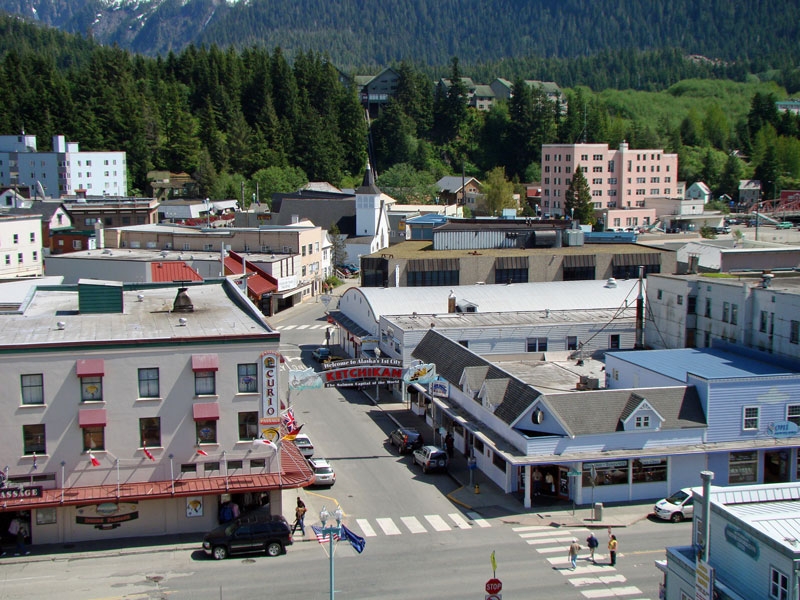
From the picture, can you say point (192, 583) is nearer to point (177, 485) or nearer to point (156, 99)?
point (177, 485)

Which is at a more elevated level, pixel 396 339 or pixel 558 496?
pixel 396 339

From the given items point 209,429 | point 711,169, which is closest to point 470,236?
point 209,429

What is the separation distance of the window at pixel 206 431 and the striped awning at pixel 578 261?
141ft

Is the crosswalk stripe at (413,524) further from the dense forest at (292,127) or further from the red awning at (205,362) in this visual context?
the dense forest at (292,127)

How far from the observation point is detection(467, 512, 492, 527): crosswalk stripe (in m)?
35.5

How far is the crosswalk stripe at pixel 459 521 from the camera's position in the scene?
116ft

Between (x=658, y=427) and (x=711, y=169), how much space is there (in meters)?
→ 153

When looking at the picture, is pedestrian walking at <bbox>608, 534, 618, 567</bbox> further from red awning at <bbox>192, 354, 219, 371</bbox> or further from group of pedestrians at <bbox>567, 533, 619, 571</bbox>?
red awning at <bbox>192, 354, 219, 371</bbox>

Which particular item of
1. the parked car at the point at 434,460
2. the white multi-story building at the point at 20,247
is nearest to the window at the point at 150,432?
the parked car at the point at 434,460

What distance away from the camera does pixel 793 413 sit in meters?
39.4

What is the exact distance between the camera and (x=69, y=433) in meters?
33.0

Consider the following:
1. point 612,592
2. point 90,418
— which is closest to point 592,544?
point 612,592

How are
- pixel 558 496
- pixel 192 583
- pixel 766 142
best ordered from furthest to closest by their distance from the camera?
pixel 766 142 < pixel 558 496 < pixel 192 583

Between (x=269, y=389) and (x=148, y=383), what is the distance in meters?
4.18
